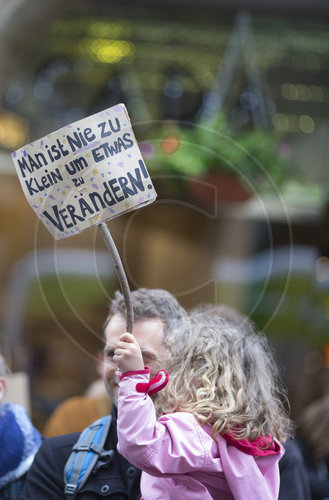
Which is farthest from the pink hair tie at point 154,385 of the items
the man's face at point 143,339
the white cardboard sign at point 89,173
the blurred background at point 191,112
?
the blurred background at point 191,112

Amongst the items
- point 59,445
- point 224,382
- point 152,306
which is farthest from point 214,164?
point 224,382

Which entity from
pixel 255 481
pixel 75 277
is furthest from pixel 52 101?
pixel 255 481

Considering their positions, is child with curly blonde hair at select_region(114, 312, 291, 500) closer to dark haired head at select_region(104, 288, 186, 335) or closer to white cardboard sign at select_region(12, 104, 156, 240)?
dark haired head at select_region(104, 288, 186, 335)

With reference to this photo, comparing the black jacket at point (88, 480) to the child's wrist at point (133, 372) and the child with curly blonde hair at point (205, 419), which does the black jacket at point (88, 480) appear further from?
the child's wrist at point (133, 372)

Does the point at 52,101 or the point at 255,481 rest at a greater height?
the point at 52,101

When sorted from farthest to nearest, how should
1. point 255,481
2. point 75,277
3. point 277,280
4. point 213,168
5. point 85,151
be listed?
point 213,168, point 75,277, point 277,280, point 85,151, point 255,481

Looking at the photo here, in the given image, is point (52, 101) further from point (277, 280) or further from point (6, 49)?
point (277, 280)

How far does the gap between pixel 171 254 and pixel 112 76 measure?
7.39 ft

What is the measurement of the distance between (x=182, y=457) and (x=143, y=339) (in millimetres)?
426

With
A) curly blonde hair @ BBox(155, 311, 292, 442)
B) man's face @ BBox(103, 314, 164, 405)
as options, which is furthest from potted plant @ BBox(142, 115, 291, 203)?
curly blonde hair @ BBox(155, 311, 292, 442)

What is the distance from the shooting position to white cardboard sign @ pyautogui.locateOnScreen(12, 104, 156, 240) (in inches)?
67.3

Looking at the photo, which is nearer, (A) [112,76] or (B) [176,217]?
(B) [176,217]

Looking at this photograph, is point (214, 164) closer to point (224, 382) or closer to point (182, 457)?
point (224, 382)

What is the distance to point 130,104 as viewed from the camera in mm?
6172
